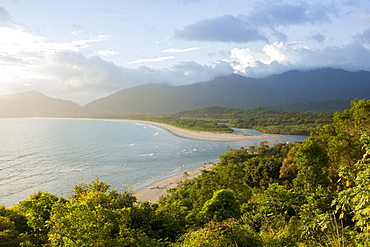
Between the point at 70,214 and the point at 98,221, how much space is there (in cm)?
118

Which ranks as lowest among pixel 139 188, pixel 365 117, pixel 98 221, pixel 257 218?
pixel 139 188

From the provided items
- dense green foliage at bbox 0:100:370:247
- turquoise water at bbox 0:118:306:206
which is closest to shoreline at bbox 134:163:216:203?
turquoise water at bbox 0:118:306:206

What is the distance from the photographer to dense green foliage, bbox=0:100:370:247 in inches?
293

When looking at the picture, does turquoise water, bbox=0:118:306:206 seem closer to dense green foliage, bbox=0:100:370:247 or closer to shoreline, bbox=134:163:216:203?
shoreline, bbox=134:163:216:203

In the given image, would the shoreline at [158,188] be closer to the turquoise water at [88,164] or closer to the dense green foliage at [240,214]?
the turquoise water at [88,164]

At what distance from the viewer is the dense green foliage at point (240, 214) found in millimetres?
7438

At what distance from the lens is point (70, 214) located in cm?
1091

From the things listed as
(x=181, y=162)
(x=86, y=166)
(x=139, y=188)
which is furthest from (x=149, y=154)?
(x=139, y=188)

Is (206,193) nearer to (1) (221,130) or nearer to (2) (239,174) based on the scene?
(2) (239,174)

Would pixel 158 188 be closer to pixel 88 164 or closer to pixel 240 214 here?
pixel 88 164

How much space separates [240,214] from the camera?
16.9 meters

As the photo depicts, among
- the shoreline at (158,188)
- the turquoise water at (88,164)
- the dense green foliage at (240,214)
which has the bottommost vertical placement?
the shoreline at (158,188)

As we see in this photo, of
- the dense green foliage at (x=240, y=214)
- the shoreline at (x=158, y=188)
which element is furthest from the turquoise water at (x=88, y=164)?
the dense green foliage at (x=240, y=214)

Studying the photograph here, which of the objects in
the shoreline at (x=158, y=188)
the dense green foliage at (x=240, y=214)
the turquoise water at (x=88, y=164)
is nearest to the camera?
the dense green foliage at (x=240, y=214)
